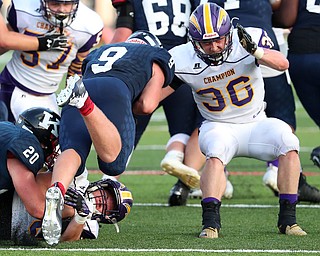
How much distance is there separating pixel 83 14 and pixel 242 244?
3.06m

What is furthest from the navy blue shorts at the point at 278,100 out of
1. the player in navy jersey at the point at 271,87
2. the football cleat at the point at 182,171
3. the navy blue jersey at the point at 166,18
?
the football cleat at the point at 182,171

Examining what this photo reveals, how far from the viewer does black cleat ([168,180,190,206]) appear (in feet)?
22.7

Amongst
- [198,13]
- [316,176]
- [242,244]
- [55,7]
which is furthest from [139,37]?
[316,176]

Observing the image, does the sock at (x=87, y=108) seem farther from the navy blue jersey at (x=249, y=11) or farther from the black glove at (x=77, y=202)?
the navy blue jersey at (x=249, y=11)

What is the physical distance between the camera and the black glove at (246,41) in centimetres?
526

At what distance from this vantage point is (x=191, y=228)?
225 inches

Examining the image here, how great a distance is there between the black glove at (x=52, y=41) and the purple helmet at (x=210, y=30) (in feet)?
5.93

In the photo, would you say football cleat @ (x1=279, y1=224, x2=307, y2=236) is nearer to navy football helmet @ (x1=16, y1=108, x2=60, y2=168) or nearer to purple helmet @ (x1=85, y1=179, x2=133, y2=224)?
purple helmet @ (x1=85, y1=179, x2=133, y2=224)

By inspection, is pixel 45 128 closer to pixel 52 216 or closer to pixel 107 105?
pixel 107 105

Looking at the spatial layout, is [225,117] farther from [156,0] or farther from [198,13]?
[156,0]

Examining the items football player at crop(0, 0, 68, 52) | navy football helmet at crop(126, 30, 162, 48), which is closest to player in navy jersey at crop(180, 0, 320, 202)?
navy football helmet at crop(126, 30, 162, 48)

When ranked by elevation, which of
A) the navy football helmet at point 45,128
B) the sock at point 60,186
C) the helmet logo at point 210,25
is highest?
the helmet logo at point 210,25

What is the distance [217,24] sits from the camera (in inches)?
211

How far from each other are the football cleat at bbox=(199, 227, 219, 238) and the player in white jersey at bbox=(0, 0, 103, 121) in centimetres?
237
